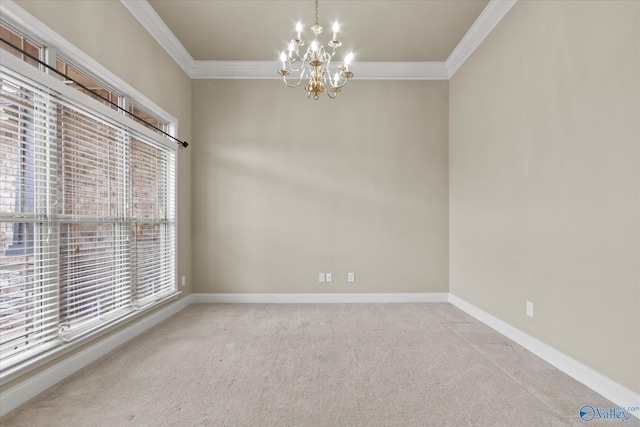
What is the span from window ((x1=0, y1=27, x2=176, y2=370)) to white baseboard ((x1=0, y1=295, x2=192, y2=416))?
0.15 m

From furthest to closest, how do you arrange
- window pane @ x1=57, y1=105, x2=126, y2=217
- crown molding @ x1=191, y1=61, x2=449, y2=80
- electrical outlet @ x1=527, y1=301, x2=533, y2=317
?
crown molding @ x1=191, y1=61, x2=449, y2=80
electrical outlet @ x1=527, y1=301, x2=533, y2=317
window pane @ x1=57, y1=105, x2=126, y2=217

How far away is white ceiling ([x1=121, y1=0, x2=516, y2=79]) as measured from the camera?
9.62 feet

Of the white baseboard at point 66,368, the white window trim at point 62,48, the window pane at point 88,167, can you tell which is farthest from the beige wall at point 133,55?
the white baseboard at point 66,368

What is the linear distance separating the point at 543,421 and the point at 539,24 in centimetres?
286

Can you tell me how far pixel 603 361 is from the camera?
188cm

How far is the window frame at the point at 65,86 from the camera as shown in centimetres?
174

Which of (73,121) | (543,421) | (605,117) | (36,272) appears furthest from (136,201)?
(605,117)

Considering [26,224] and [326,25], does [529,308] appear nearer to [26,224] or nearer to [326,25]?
[326,25]

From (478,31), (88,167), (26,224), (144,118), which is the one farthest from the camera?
(478,31)

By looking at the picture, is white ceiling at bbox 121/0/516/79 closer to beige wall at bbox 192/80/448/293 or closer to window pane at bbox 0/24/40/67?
beige wall at bbox 192/80/448/293

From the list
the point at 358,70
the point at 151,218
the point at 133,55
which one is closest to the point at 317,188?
the point at 358,70

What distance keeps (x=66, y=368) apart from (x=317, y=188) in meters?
3.01

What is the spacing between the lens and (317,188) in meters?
4.09

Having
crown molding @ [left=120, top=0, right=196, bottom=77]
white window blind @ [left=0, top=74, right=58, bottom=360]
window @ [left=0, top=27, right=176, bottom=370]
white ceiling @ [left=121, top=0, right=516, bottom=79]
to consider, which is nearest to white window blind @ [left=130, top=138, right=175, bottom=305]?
window @ [left=0, top=27, right=176, bottom=370]
